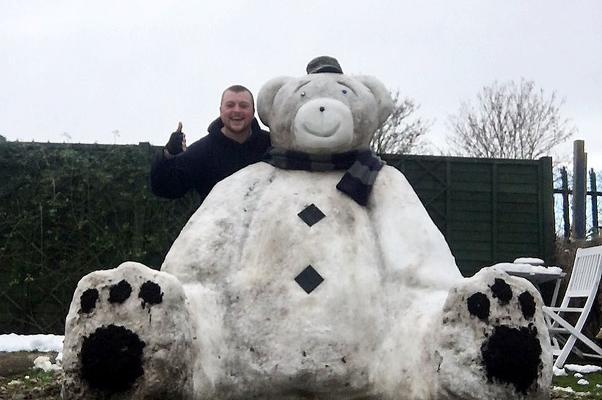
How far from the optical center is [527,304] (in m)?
2.17

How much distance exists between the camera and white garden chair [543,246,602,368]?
622 centimetres

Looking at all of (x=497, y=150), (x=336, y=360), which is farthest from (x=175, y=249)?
(x=497, y=150)

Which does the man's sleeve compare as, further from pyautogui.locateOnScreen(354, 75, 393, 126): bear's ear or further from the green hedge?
the green hedge

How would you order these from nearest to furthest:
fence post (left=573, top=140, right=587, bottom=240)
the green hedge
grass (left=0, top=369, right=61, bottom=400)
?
grass (left=0, top=369, right=61, bottom=400) → the green hedge → fence post (left=573, top=140, right=587, bottom=240)

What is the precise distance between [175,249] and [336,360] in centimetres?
69

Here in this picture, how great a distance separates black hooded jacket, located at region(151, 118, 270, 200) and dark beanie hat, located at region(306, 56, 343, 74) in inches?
14.1

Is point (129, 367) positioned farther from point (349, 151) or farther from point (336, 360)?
point (349, 151)

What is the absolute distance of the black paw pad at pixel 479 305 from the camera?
2162 mm

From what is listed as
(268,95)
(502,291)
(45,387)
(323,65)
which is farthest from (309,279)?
(45,387)

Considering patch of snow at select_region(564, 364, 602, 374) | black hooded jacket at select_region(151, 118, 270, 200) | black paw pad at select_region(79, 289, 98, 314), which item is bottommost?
patch of snow at select_region(564, 364, 602, 374)

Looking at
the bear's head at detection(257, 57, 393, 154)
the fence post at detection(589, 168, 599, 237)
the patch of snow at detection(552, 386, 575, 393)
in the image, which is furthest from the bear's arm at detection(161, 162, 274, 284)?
the fence post at detection(589, 168, 599, 237)

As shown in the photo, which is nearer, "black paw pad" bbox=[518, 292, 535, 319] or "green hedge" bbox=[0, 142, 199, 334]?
"black paw pad" bbox=[518, 292, 535, 319]

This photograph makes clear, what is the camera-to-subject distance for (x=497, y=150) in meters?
19.7

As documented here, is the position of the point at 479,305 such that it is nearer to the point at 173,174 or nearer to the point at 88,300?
the point at 88,300
